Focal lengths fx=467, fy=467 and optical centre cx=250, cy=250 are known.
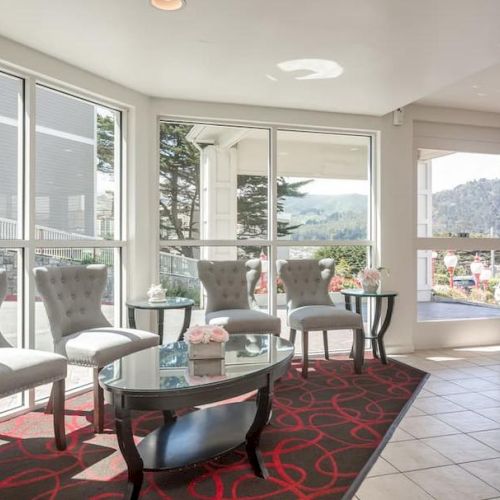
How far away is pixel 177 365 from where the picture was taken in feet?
8.71

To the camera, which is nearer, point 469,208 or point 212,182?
point 212,182

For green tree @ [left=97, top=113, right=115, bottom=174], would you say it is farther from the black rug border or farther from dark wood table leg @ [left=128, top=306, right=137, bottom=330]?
the black rug border

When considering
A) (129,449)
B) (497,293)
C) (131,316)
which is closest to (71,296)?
(131,316)

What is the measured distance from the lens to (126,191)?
14.7 feet

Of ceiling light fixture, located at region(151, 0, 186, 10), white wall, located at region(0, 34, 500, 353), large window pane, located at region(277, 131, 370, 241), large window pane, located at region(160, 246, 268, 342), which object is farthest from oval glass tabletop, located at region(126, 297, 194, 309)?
ceiling light fixture, located at region(151, 0, 186, 10)

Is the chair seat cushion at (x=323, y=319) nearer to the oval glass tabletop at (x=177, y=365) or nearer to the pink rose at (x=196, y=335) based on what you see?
the oval glass tabletop at (x=177, y=365)

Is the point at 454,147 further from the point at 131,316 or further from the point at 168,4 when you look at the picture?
the point at 131,316

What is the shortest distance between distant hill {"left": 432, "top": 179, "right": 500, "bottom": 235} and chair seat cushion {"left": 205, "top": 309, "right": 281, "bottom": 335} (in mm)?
2610

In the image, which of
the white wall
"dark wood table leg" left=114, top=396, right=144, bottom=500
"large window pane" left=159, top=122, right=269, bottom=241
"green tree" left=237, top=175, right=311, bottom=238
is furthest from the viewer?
"green tree" left=237, top=175, right=311, bottom=238

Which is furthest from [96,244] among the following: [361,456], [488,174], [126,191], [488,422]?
[488,174]

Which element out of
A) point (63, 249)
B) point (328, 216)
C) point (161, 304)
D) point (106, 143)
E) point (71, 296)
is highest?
point (106, 143)

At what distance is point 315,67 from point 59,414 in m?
3.14

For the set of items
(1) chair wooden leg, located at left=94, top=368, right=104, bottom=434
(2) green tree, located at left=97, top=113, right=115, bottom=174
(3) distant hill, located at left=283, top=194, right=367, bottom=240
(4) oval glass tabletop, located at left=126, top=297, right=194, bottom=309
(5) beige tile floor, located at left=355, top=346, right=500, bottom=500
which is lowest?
(5) beige tile floor, located at left=355, top=346, right=500, bottom=500

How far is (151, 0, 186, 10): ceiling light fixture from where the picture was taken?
2.73 metres
